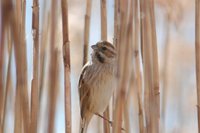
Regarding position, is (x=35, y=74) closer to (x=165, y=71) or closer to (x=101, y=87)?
(x=165, y=71)

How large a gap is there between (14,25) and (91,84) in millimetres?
1330

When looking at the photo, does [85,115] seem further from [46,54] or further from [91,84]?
[46,54]

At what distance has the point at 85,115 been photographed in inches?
77.4

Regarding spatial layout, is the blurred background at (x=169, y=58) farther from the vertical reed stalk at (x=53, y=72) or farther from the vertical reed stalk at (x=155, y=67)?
the vertical reed stalk at (x=53, y=72)

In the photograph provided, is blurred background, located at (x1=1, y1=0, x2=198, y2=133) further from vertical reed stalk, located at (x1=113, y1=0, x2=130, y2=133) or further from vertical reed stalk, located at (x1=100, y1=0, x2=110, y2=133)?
vertical reed stalk, located at (x1=113, y1=0, x2=130, y2=133)

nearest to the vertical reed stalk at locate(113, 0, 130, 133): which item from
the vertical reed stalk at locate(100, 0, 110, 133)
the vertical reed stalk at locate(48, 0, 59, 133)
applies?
the vertical reed stalk at locate(48, 0, 59, 133)

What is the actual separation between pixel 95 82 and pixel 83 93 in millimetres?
75

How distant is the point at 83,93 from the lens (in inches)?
77.2

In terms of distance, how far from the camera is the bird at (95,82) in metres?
1.92

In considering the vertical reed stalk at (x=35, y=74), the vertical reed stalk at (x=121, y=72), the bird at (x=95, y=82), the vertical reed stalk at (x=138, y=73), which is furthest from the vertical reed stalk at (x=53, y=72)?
the bird at (x=95, y=82)

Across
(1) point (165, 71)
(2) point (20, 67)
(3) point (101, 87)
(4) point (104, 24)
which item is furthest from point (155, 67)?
(3) point (101, 87)

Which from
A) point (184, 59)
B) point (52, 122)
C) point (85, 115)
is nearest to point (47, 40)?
point (52, 122)

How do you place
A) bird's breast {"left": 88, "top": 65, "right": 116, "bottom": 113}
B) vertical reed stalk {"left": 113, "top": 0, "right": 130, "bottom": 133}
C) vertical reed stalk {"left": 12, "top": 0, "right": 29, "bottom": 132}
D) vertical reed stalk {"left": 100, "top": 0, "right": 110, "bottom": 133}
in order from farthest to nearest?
bird's breast {"left": 88, "top": 65, "right": 116, "bottom": 113}
vertical reed stalk {"left": 100, "top": 0, "right": 110, "bottom": 133}
vertical reed stalk {"left": 113, "top": 0, "right": 130, "bottom": 133}
vertical reed stalk {"left": 12, "top": 0, "right": 29, "bottom": 132}

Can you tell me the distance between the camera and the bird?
1.92 metres
